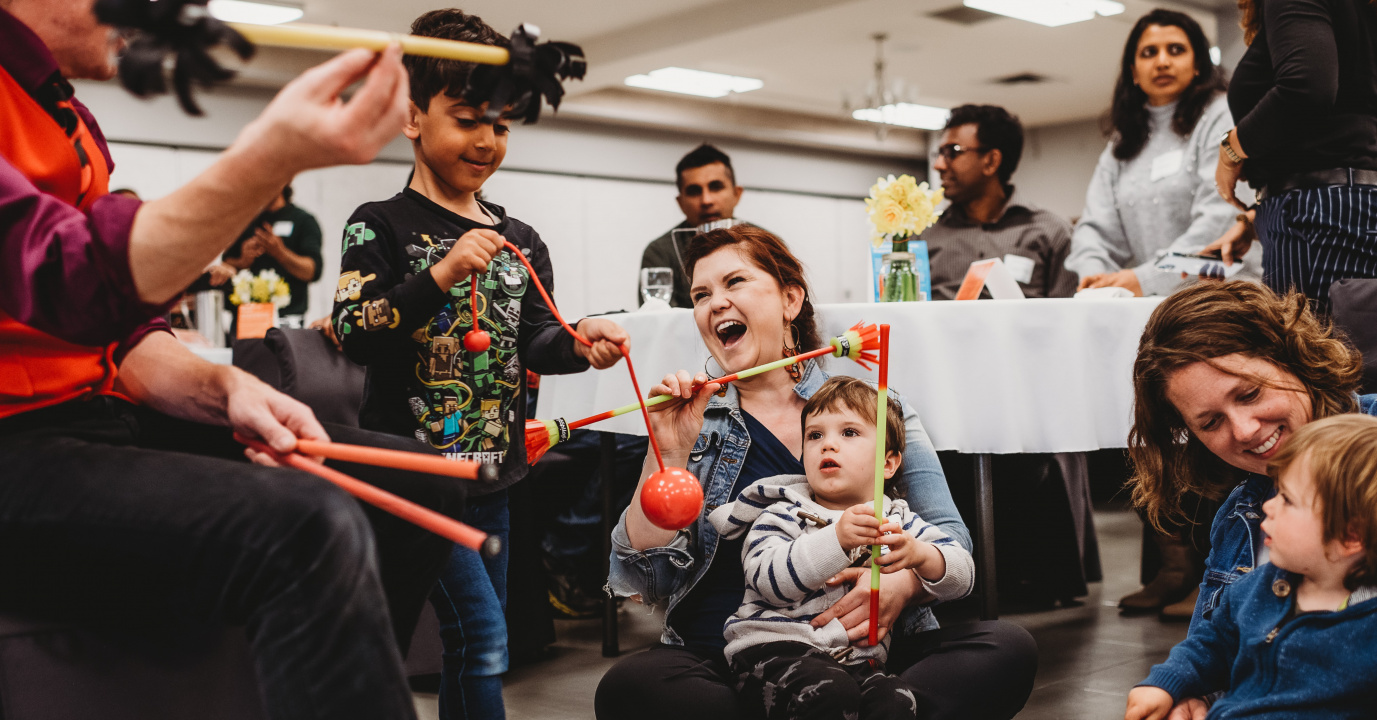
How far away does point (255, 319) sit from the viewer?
346 centimetres

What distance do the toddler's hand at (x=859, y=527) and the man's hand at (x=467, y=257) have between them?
0.59m

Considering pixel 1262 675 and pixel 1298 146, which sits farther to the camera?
pixel 1298 146

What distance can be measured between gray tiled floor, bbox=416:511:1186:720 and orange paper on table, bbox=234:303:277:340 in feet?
4.41

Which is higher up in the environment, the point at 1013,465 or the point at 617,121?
the point at 617,121

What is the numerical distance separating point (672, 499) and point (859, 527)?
272mm

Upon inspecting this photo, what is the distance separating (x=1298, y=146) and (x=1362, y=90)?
0.15 m

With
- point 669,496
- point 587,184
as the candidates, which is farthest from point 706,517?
point 587,184

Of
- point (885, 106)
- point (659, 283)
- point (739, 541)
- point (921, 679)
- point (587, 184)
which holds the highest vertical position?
point (885, 106)

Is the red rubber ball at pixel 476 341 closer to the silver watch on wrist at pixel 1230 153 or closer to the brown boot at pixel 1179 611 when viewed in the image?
the silver watch on wrist at pixel 1230 153

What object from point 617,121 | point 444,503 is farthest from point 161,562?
point 617,121

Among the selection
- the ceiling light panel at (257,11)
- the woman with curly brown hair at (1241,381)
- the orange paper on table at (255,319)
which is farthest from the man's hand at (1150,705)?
the ceiling light panel at (257,11)

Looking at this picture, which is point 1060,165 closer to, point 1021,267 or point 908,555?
point 1021,267

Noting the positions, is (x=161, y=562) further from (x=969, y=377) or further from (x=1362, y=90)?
(x=1362, y=90)

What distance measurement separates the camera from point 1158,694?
132 cm
